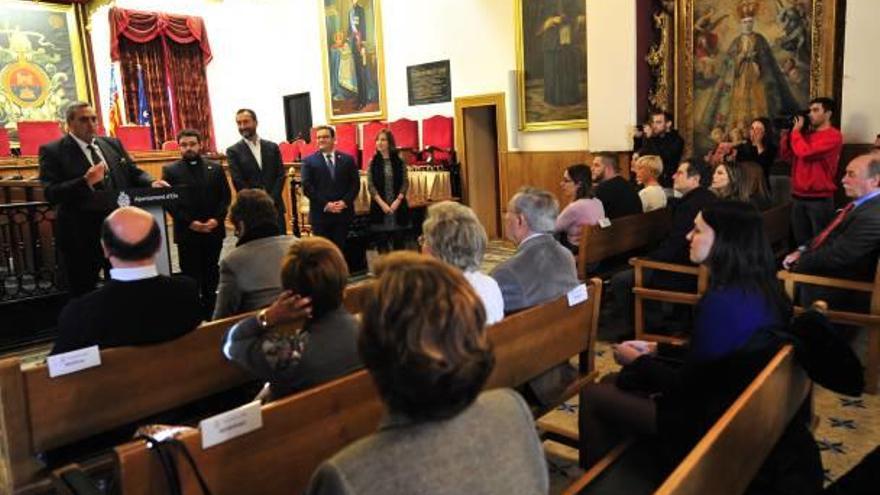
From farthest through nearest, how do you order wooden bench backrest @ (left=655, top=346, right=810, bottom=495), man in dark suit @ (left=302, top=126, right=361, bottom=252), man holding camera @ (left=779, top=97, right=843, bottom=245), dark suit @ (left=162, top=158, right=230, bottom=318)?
1. man in dark suit @ (left=302, top=126, right=361, bottom=252)
2. man holding camera @ (left=779, top=97, right=843, bottom=245)
3. dark suit @ (left=162, top=158, right=230, bottom=318)
4. wooden bench backrest @ (left=655, top=346, right=810, bottom=495)

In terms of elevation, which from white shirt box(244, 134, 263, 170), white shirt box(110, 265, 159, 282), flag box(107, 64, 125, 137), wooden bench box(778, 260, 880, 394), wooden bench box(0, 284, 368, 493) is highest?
flag box(107, 64, 125, 137)

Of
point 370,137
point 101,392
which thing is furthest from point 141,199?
point 370,137

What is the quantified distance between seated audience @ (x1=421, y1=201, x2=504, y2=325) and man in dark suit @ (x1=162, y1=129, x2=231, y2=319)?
2779 millimetres

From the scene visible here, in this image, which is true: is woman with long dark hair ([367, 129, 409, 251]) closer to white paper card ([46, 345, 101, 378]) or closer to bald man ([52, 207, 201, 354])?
bald man ([52, 207, 201, 354])

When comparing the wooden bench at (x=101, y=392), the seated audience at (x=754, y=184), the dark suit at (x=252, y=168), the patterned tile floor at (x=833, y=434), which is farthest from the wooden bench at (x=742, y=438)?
the dark suit at (x=252, y=168)

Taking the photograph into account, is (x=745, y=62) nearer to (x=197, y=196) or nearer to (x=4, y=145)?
(x=197, y=196)

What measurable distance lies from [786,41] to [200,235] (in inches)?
220

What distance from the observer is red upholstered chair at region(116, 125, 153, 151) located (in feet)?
35.4

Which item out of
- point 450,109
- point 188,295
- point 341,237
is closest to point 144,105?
point 450,109

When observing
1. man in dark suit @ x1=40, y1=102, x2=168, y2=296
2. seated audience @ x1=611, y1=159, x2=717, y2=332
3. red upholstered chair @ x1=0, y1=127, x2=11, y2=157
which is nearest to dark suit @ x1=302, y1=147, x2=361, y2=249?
man in dark suit @ x1=40, y1=102, x2=168, y2=296

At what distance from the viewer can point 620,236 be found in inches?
177

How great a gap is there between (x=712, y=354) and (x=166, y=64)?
13079mm

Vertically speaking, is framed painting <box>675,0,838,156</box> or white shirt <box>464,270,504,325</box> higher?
framed painting <box>675,0,838,156</box>

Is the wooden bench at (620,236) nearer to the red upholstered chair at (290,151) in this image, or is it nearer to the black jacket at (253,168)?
the black jacket at (253,168)
